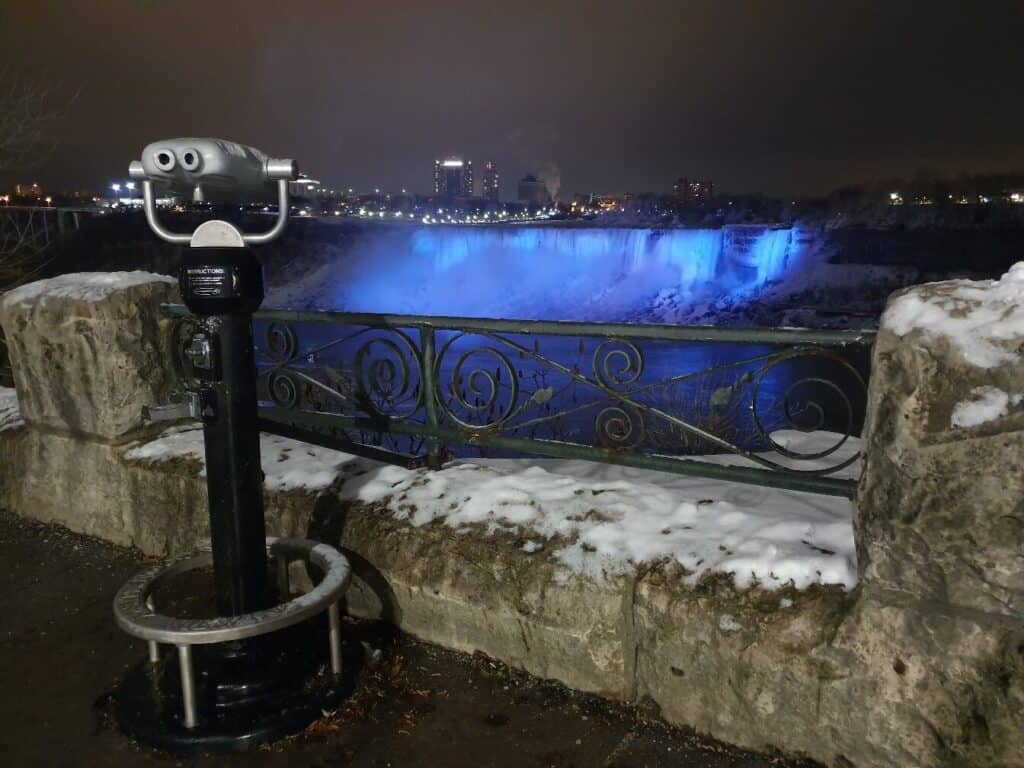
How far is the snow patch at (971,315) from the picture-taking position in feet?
6.31

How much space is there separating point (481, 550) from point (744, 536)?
97 cm

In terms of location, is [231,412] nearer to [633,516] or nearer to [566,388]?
[633,516]

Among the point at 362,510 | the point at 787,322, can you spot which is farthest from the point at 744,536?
the point at 787,322

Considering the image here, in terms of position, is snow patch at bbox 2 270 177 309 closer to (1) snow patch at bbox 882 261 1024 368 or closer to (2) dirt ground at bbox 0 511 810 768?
(2) dirt ground at bbox 0 511 810 768

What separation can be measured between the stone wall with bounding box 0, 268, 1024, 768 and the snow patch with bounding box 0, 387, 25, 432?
7.65 feet

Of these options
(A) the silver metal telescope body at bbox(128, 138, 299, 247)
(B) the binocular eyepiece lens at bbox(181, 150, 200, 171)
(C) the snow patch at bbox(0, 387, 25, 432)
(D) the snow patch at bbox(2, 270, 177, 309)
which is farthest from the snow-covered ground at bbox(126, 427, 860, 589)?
(B) the binocular eyepiece lens at bbox(181, 150, 200, 171)

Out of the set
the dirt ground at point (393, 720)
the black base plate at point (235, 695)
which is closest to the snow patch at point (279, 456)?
the dirt ground at point (393, 720)

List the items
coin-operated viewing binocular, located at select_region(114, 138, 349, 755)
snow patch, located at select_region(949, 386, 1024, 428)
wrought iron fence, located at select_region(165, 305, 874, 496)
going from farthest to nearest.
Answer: wrought iron fence, located at select_region(165, 305, 874, 496), coin-operated viewing binocular, located at select_region(114, 138, 349, 755), snow patch, located at select_region(949, 386, 1024, 428)

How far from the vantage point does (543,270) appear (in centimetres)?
4572

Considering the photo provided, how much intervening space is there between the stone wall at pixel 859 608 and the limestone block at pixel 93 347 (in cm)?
136

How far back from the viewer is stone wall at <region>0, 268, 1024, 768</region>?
196cm

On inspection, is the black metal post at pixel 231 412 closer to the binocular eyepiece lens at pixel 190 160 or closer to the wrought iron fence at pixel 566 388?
the binocular eyepiece lens at pixel 190 160

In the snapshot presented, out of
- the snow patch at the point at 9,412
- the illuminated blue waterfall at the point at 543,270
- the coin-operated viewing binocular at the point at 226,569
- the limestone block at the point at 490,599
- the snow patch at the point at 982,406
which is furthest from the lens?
the illuminated blue waterfall at the point at 543,270

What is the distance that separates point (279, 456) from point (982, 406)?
10.2ft
